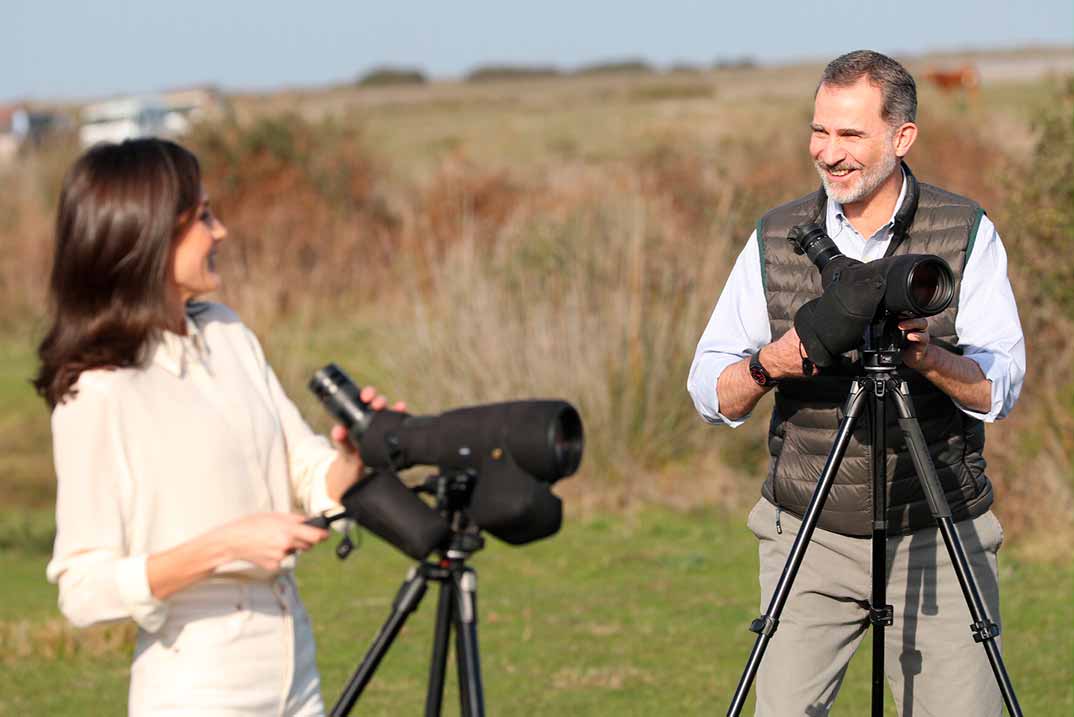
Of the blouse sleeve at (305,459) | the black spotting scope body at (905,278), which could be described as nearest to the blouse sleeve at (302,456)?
the blouse sleeve at (305,459)

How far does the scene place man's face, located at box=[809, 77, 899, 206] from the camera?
374 cm

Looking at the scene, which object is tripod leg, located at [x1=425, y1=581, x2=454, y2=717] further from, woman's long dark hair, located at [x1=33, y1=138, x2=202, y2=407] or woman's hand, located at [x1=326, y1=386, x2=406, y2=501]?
woman's long dark hair, located at [x1=33, y1=138, x2=202, y2=407]

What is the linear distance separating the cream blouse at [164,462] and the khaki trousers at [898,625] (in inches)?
49.5

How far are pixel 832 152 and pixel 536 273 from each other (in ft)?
24.5

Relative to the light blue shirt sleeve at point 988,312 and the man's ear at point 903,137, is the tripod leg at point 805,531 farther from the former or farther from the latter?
the man's ear at point 903,137

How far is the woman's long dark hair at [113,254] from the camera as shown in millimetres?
2895

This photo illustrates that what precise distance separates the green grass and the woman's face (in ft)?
12.5

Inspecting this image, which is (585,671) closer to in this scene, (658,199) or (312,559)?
(312,559)

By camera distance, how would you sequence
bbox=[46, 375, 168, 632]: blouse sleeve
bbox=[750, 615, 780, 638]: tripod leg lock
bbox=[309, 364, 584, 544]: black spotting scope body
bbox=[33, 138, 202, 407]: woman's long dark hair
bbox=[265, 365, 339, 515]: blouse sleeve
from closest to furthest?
bbox=[309, 364, 584, 544]: black spotting scope body → bbox=[46, 375, 168, 632]: blouse sleeve → bbox=[33, 138, 202, 407]: woman's long dark hair → bbox=[265, 365, 339, 515]: blouse sleeve → bbox=[750, 615, 780, 638]: tripod leg lock

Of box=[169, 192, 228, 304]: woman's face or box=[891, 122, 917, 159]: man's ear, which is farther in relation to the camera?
box=[891, 122, 917, 159]: man's ear

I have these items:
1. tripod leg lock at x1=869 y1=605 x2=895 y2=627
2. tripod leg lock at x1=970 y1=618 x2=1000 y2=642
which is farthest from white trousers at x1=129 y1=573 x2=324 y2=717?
tripod leg lock at x1=970 y1=618 x2=1000 y2=642

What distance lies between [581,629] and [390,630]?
5.23 m

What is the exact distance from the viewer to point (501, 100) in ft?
267

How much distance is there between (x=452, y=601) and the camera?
265 centimetres
